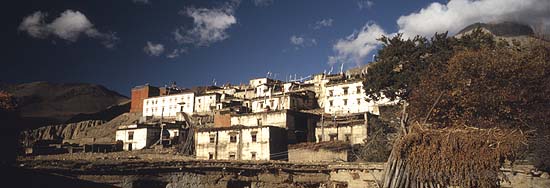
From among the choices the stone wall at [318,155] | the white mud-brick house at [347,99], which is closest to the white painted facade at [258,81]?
the white mud-brick house at [347,99]

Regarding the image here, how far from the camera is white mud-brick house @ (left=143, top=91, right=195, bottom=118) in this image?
66631mm

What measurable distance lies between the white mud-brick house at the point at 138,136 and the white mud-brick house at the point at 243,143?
1087 cm

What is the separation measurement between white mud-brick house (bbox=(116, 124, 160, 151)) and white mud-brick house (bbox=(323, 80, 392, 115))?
21.5m

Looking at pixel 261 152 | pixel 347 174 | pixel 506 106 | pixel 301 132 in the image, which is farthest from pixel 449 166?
pixel 301 132

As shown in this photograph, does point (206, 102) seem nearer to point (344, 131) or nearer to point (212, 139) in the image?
point (212, 139)

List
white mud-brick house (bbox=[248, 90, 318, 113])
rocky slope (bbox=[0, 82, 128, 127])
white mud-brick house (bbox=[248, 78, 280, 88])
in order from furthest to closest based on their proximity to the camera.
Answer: rocky slope (bbox=[0, 82, 128, 127])
white mud-brick house (bbox=[248, 78, 280, 88])
white mud-brick house (bbox=[248, 90, 318, 113])

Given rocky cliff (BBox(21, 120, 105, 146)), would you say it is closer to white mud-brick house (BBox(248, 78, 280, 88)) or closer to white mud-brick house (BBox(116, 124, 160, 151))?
white mud-brick house (BBox(116, 124, 160, 151))

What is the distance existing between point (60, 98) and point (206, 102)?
46.6 metres

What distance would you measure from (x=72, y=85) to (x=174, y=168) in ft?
313

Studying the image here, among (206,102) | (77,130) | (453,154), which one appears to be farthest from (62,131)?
(453,154)

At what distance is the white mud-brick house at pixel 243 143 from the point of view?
3291 cm

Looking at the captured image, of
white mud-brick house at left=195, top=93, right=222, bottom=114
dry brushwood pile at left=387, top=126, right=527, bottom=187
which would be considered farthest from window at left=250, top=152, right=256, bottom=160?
white mud-brick house at left=195, top=93, right=222, bottom=114

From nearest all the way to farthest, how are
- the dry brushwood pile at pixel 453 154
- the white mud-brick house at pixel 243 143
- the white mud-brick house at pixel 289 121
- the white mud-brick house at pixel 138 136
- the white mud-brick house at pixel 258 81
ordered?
the dry brushwood pile at pixel 453 154
the white mud-brick house at pixel 243 143
the white mud-brick house at pixel 289 121
the white mud-brick house at pixel 138 136
the white mud-brick house at pixel 258 81

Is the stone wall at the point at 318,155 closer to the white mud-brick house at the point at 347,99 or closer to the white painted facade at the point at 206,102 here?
the white mud-brick house at the point at 347,99
